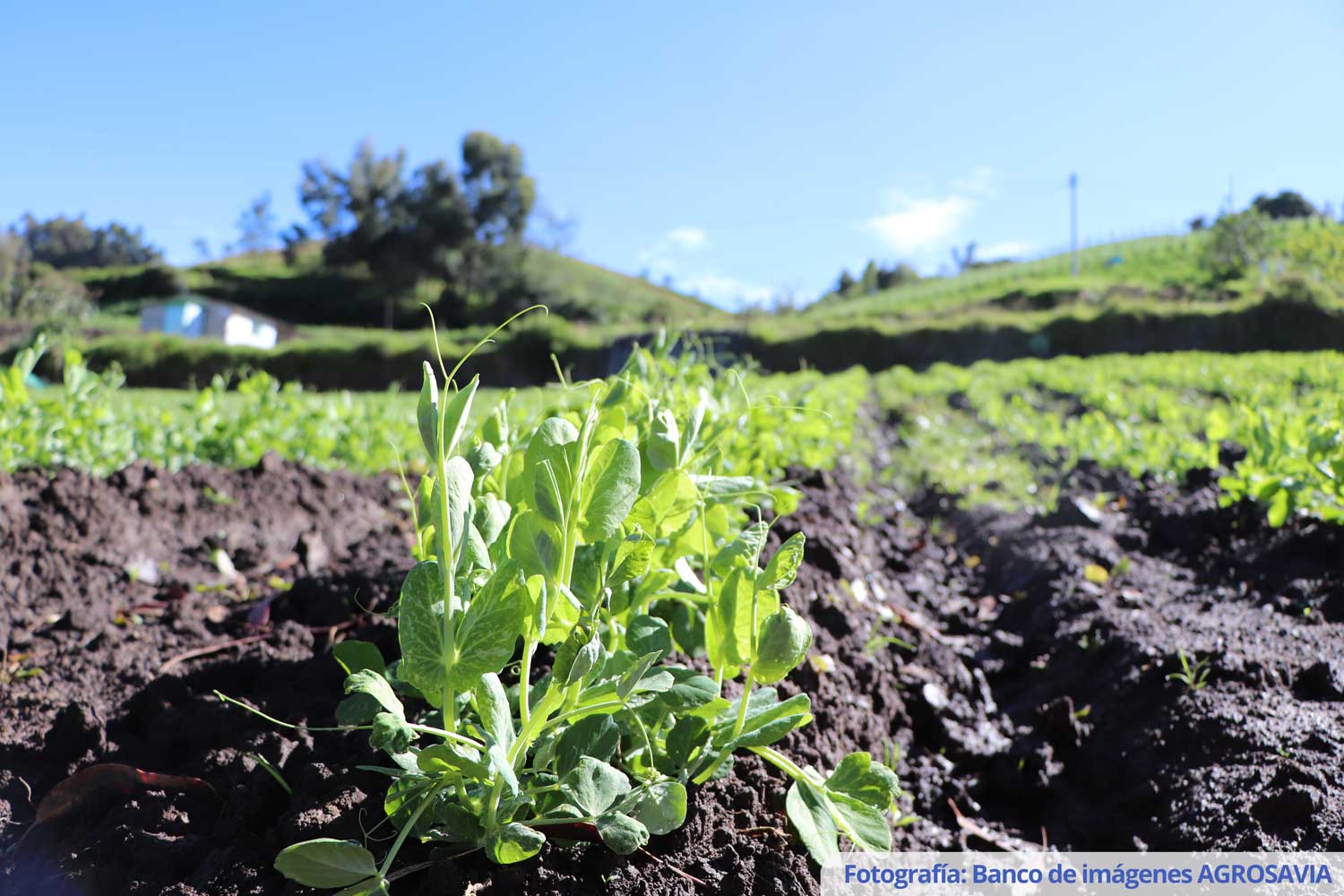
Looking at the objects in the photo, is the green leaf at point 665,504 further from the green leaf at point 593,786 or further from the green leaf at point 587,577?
the green leaf at point 593,786

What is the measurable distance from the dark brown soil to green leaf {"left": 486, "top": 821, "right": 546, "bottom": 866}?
3.6 inches

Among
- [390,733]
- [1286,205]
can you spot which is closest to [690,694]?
[390,733]

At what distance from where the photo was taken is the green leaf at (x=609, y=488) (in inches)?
43.4

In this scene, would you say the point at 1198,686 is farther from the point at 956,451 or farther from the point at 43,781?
the point at 956,451

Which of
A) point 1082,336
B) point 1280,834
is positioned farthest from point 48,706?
point 1082,336

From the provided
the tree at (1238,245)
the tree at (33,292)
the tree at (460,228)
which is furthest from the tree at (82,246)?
→ the tree at (1238,245)

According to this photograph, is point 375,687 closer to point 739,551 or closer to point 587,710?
point 587,710

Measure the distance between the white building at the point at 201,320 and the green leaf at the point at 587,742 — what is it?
168ft

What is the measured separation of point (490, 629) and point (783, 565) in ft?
1.33

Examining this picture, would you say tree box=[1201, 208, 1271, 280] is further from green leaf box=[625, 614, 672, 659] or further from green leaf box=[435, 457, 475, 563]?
green leaf box=[435, 457, 475, 563]

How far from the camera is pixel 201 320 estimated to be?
48.2 metres

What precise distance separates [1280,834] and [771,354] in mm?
23592

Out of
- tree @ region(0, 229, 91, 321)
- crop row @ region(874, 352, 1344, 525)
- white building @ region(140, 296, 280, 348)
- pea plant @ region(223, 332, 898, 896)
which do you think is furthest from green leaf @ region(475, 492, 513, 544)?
white building @ region(140, 296, 280, 348)

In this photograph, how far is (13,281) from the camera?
4859cm
